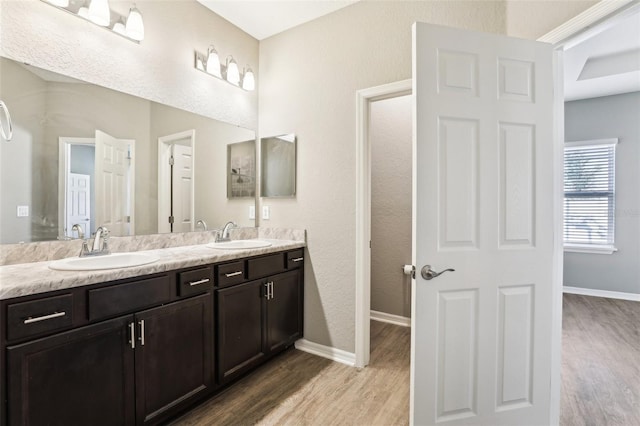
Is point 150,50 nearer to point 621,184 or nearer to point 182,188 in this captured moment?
point 182,188

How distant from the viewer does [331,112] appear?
8.09 ft

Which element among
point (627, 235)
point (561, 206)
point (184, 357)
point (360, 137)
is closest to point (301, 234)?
point (360, 137)

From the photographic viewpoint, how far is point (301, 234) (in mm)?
2623

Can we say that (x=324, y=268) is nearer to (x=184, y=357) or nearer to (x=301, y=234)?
(x=301, y=234)

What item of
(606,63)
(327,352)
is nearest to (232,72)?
(327,352)

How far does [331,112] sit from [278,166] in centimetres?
69

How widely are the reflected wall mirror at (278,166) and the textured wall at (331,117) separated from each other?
7cm

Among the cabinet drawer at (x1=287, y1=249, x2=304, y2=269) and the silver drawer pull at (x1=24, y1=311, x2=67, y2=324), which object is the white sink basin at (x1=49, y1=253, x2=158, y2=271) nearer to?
the silver drawer pull at (x1=24, y1=311, x2=67, y2=324)

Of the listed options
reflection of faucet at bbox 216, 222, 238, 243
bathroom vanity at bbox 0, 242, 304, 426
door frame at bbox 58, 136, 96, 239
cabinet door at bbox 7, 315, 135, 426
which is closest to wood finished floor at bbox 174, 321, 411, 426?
bathroom vanity at bbox 0, 242, 304, 426

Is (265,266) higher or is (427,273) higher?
(427,273)

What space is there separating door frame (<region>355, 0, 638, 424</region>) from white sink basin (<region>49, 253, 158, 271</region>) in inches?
56.0

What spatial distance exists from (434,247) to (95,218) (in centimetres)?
191

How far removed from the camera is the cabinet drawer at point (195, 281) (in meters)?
1.66

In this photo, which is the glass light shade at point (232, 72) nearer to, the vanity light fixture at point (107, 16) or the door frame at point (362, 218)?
the vanity light fixture at point (107, 16)
